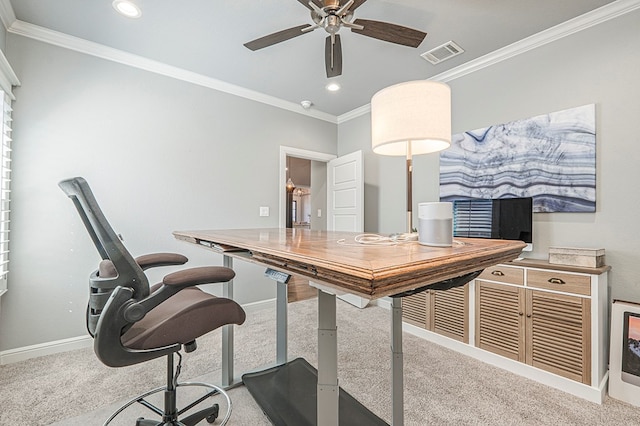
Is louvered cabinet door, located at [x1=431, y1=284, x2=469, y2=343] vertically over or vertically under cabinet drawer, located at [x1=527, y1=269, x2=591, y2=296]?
under

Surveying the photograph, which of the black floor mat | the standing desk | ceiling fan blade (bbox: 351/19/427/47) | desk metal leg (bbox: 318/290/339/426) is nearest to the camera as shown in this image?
the standing desk

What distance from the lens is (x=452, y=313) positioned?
95.9 inches

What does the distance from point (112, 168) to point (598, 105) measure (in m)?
3.97

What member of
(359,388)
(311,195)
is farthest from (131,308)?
(311,195)

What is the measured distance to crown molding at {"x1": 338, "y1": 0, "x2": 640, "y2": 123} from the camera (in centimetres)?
194

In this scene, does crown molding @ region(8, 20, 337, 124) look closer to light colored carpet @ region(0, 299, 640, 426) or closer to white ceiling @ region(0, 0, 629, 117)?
white ceiling @ region(0, 0, 629, 117)

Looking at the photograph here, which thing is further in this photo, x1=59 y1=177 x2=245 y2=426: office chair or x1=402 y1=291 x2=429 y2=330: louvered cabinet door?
x1=402 y1=291 x2=429 y2=330: louvered cabinet door

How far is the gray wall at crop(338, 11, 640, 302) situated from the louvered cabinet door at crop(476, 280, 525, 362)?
0.51 m

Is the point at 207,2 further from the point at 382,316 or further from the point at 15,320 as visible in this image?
the point at 382,316

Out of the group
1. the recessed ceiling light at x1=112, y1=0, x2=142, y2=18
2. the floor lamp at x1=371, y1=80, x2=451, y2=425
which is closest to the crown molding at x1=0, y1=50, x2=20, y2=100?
the recessed ceiling light at x1=112, y1=0, x2=142, y2=18

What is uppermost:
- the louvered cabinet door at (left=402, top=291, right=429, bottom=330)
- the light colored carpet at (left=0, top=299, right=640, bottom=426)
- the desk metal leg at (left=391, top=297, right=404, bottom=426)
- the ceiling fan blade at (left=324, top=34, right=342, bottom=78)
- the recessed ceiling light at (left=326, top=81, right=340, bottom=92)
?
the recessed ceiling light at (left=326, top=81, right=340, bottom=92)

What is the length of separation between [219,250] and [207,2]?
6.05ft

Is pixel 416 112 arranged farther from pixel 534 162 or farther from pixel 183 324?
pixel 534 162

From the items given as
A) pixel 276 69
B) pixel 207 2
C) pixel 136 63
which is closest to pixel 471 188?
pixel 276 69
